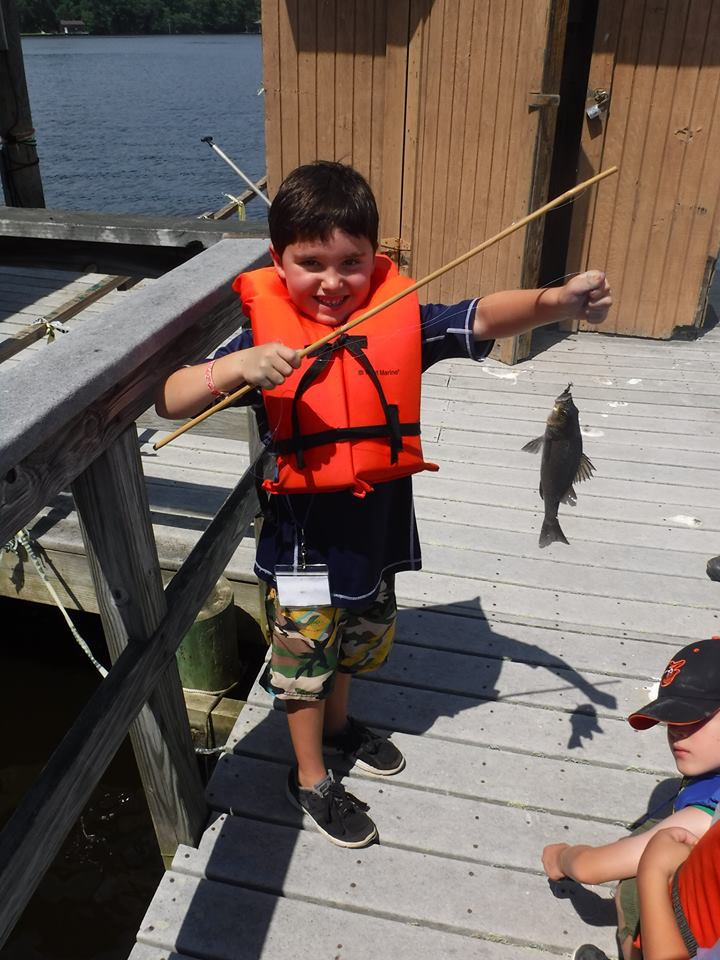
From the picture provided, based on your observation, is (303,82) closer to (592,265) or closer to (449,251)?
(449,251)

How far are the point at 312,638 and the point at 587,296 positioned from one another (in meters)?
1.22

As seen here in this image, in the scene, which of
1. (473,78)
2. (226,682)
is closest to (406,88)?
(473,78)

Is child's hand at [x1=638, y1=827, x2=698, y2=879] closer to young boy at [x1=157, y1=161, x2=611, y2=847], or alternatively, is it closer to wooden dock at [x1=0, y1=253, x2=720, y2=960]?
wooden dock at [x1=0, y1=253, x2=720, y2=960]

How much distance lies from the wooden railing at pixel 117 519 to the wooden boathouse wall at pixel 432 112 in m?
3.91

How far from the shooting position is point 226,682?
3.87 m

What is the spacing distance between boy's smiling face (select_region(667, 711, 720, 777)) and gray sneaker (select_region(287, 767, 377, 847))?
3.49 feet

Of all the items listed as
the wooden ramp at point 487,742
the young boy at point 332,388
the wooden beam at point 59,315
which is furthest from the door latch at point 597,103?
the young boy at point 332,388

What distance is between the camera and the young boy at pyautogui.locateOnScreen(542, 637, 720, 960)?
1874 millimetres

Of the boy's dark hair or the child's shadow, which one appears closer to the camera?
the boy's dark hair

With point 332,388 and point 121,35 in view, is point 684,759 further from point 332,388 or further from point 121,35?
Answer: point 121,35

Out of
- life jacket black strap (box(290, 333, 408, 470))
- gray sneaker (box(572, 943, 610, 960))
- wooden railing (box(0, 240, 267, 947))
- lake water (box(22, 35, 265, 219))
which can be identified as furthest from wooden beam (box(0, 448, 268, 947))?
lake water (box(22, 35, 265, 219))

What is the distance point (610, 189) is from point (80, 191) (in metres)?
21.7

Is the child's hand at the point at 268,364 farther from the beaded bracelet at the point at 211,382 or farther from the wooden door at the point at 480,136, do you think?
the wooden door at the point at 480,136

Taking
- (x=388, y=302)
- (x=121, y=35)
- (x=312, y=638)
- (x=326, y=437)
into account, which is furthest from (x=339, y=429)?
(x=121, y=35)
